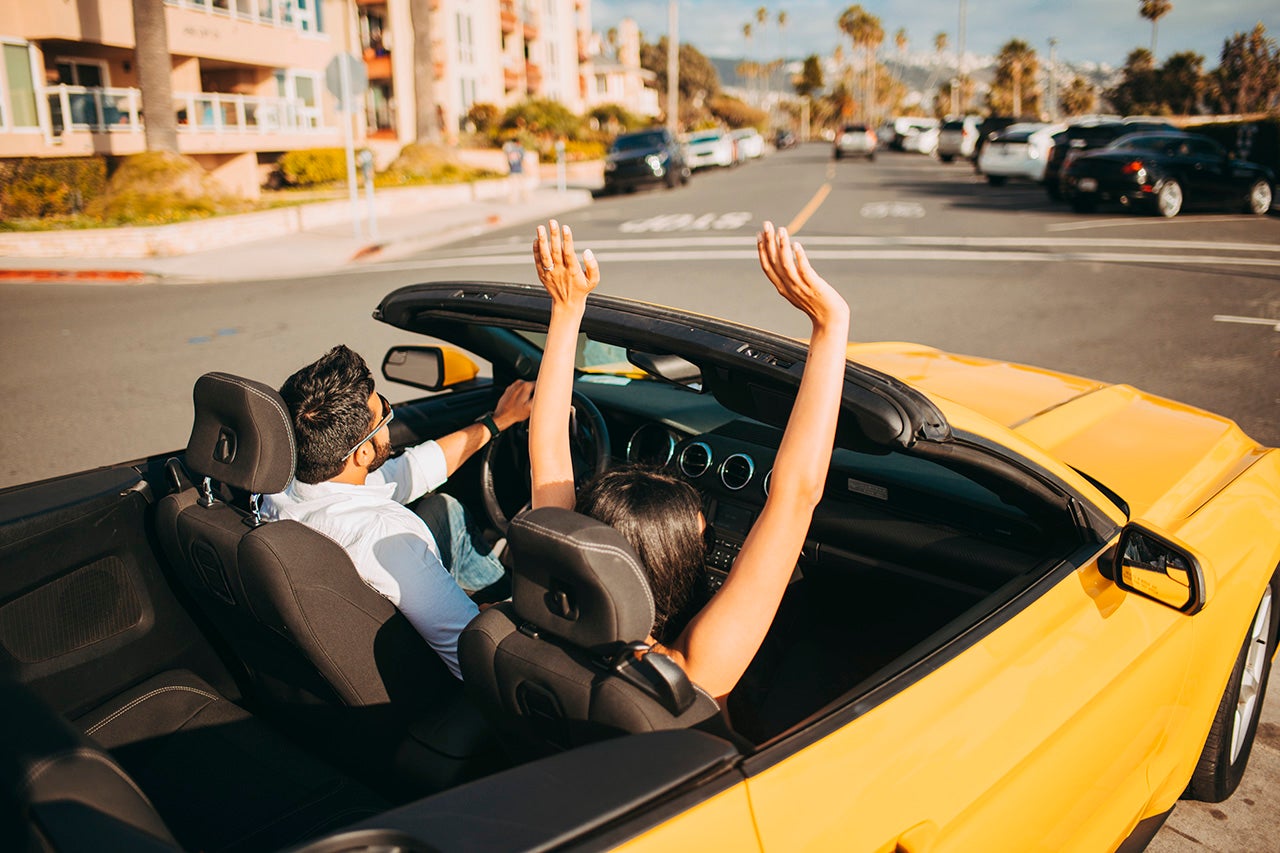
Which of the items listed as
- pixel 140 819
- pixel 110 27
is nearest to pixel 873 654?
pixel 140 819

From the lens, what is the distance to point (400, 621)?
2.37 metres

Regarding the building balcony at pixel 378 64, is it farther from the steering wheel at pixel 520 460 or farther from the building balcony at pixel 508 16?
the steering wheel at pixel 520 460

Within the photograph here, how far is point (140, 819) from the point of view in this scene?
1.38m

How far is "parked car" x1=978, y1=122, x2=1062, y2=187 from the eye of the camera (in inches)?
980

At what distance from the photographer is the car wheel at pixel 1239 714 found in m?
2.72

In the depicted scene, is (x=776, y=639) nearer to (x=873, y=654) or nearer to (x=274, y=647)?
(x=873, y=654)

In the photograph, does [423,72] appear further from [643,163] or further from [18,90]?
[18,90]

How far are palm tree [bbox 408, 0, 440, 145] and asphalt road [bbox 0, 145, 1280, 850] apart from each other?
10959 millimetres

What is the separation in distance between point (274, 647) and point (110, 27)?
27.8 meters

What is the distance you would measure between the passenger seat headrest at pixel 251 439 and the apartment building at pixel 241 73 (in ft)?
79.7

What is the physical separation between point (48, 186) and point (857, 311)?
60.6ft

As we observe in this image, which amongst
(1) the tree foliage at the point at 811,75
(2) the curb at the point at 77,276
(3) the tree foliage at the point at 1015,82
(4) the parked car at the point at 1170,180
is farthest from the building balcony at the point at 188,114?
(1) the tree foliage at the point at 811,75

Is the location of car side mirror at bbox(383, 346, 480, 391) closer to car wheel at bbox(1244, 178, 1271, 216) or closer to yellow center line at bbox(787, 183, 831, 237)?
yellow center line at bbox(787, 183, 831, 237)

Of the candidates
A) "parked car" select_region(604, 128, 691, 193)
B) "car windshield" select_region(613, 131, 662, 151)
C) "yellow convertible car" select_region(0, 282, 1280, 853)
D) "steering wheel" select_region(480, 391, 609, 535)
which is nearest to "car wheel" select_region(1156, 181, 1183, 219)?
"parked car" select_region(604, 128, 691, 193)
